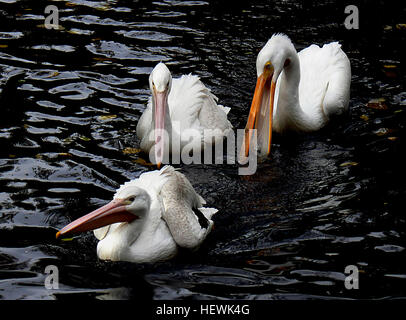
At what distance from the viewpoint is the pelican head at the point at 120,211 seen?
4.83 m

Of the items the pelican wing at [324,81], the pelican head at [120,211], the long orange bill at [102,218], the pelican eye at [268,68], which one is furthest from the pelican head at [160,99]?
the pelican wing at [324,81]

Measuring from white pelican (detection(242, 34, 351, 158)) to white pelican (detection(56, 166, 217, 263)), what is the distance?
1577mm

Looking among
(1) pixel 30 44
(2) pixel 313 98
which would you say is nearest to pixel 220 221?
(2) pixel 313 98

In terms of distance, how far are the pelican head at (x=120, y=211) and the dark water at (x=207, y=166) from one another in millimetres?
313

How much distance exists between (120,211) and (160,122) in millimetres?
1493

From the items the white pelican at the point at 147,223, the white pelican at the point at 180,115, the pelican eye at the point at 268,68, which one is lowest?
the white pelican at the point at 147,223

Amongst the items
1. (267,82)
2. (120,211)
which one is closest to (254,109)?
(267,82)

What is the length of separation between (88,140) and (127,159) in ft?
1.54

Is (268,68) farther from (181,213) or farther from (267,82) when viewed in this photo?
(181,213)

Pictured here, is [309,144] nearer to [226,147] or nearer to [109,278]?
[226,147]

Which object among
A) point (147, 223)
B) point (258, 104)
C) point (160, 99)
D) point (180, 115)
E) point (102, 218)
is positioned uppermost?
point (160, 99)

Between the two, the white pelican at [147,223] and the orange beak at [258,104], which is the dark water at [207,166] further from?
the orange beak at [258,104]

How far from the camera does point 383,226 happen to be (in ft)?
17.4

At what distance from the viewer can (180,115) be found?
6.92 metres
